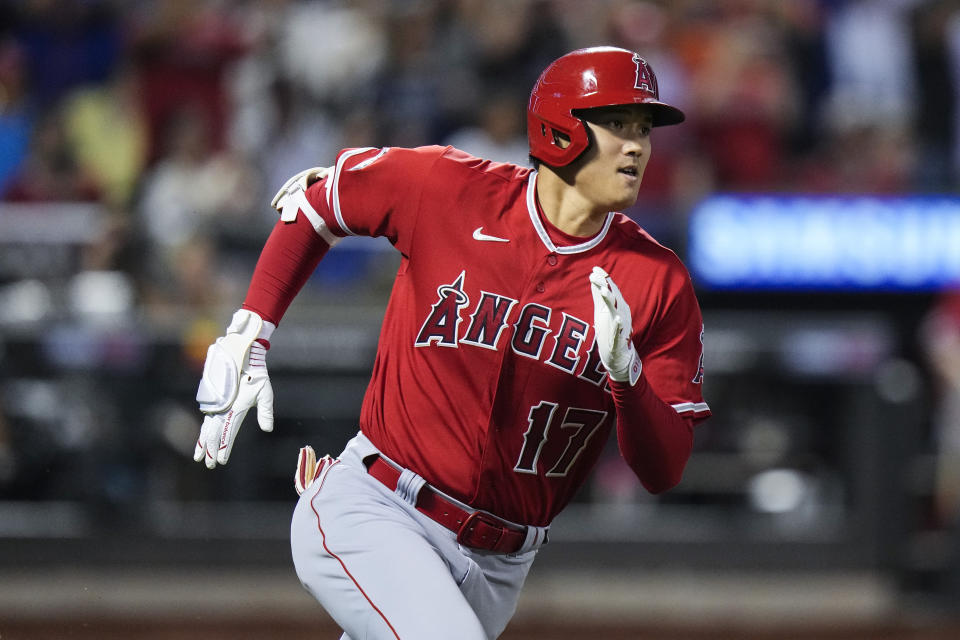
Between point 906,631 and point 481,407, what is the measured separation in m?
5.23

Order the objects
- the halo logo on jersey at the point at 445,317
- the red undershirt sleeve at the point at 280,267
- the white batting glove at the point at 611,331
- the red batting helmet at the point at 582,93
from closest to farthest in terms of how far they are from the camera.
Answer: the white batting glove at the point at 611,331
the red batting helmet at the point at 582,93
the halo logo on jersey at the point at 445,317
the red undershirt sleeve at the point at 280,267

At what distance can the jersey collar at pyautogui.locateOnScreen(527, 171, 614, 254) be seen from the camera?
370cm

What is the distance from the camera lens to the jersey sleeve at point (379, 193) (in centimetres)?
375

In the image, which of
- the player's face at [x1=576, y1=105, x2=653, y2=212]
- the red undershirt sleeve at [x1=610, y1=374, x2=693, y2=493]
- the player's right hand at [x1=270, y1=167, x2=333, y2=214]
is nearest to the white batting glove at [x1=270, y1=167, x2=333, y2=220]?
the player's right hand at [x1=270, y1=167, x2=333, y2=214]

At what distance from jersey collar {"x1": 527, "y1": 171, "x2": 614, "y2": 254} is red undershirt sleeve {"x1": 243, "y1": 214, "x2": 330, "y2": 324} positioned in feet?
1.95

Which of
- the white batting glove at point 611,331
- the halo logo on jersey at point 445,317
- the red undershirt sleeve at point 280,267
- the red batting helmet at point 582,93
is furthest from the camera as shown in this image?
the red undershirt sleeve at point 280,267

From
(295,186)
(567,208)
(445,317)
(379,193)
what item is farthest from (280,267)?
(567,208)

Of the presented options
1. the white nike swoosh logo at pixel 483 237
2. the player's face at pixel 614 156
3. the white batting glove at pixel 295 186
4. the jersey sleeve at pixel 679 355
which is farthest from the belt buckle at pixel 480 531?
the white batting glove at pixel 295 186

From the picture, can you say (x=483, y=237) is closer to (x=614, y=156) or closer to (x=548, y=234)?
(x=548, y=234)

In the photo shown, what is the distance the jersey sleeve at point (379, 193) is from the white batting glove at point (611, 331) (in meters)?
0.67

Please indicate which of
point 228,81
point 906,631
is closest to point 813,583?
point 906,631

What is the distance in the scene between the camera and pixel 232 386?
369cm

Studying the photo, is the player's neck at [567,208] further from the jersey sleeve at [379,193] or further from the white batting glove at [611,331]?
the white batting glove at [611,331]

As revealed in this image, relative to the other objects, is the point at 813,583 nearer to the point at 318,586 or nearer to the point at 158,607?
the point at 158,607
